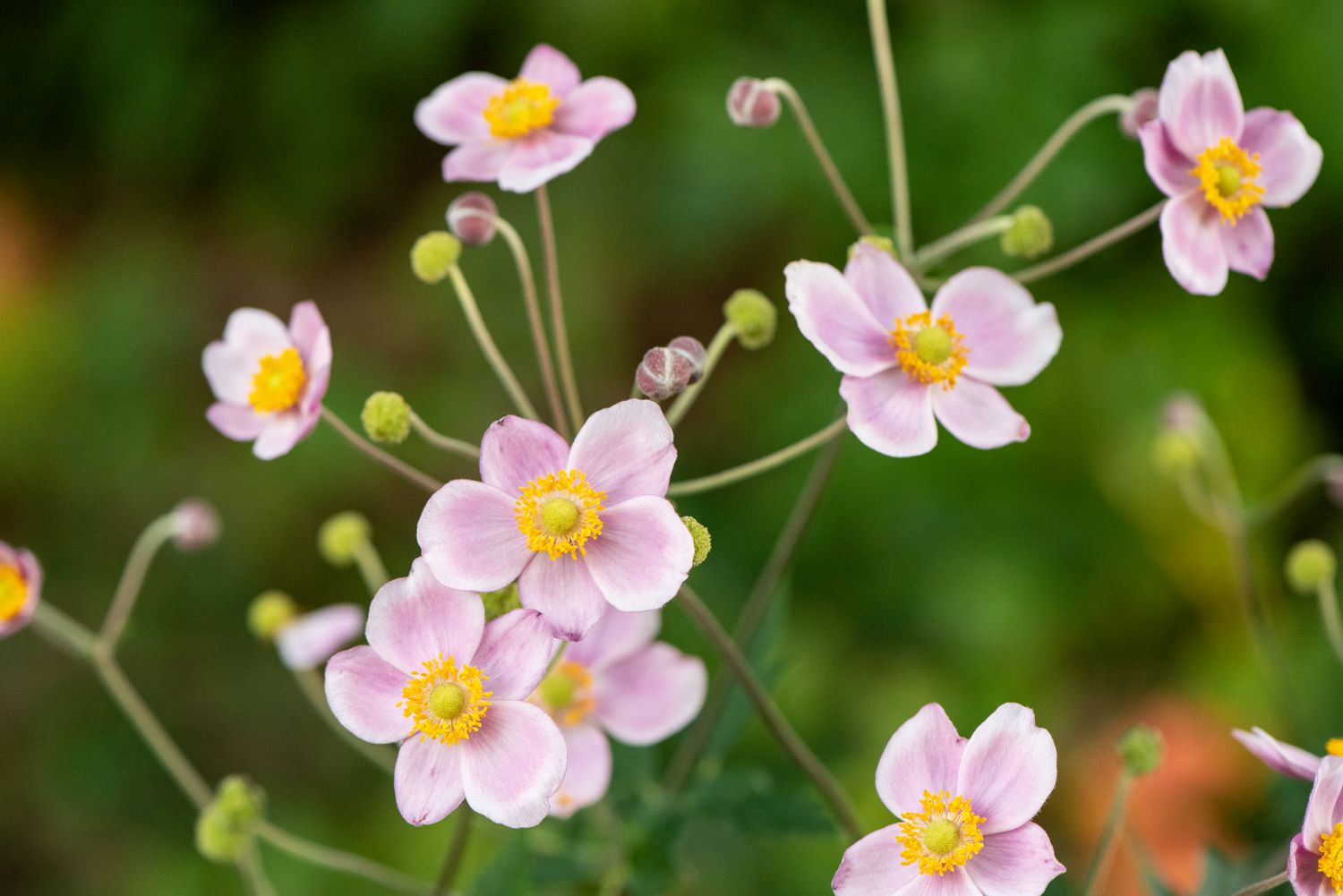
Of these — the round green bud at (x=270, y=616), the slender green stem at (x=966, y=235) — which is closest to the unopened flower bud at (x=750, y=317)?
the slender green stem at (x=966, y=235)

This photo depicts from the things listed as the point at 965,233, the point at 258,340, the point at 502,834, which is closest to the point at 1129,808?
the point at 502,834

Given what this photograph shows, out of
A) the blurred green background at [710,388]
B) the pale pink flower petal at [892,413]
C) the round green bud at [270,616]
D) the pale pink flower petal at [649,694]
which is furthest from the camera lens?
the blurred green background at [710,388]

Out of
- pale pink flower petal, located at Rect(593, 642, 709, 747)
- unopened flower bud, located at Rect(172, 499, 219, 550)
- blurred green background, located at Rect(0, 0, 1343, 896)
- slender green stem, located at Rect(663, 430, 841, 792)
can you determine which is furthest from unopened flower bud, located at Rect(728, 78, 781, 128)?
blurred green background, located at Rect(0, 0, 1343, 896)

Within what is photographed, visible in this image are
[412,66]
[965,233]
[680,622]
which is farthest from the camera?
[412,66]

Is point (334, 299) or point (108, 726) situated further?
point (334, 299)

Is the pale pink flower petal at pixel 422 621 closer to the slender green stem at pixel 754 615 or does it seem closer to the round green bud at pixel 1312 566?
the slender green stem at pixel 754 615

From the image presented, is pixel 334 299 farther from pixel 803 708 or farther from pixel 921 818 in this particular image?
pixel 921 818
